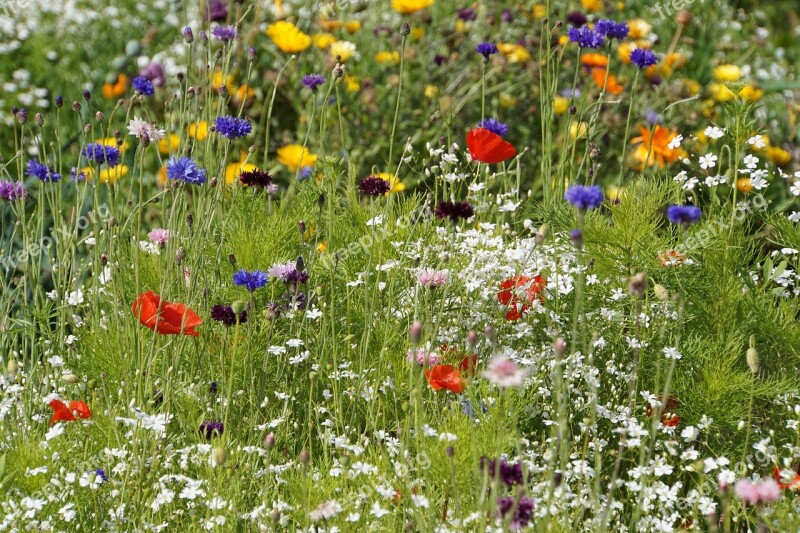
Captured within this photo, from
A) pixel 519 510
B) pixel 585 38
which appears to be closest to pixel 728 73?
pixel 585 38

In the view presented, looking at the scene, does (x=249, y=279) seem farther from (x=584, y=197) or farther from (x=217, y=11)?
(x=217, y=11)

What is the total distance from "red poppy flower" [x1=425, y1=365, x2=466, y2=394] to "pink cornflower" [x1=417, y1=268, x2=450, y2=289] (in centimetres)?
19

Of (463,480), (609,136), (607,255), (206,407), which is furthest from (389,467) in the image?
(609,136)

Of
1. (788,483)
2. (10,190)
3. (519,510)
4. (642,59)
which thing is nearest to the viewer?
(519,510)

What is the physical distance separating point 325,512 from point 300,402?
0.75 m

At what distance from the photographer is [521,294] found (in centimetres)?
236

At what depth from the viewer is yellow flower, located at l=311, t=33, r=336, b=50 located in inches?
160

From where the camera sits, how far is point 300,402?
7.75 ft

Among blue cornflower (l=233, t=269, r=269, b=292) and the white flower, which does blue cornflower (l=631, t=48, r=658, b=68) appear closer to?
the white flower

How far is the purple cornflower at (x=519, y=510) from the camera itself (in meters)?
1.54

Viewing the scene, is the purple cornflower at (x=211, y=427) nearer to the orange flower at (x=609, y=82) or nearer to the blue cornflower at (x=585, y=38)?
the blue cornflower at (x=585, y=38)

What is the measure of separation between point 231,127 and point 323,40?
1798 millimetres

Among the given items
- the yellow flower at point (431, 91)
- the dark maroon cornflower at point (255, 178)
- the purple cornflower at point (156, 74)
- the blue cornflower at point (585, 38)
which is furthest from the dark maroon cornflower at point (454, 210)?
the purple cornflower at point (156, 74)

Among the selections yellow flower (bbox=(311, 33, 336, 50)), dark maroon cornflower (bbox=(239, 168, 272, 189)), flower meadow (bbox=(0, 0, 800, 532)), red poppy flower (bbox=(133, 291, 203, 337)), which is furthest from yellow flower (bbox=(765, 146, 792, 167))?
red poppy flower (bbox=(133, 291, 203, 337))
